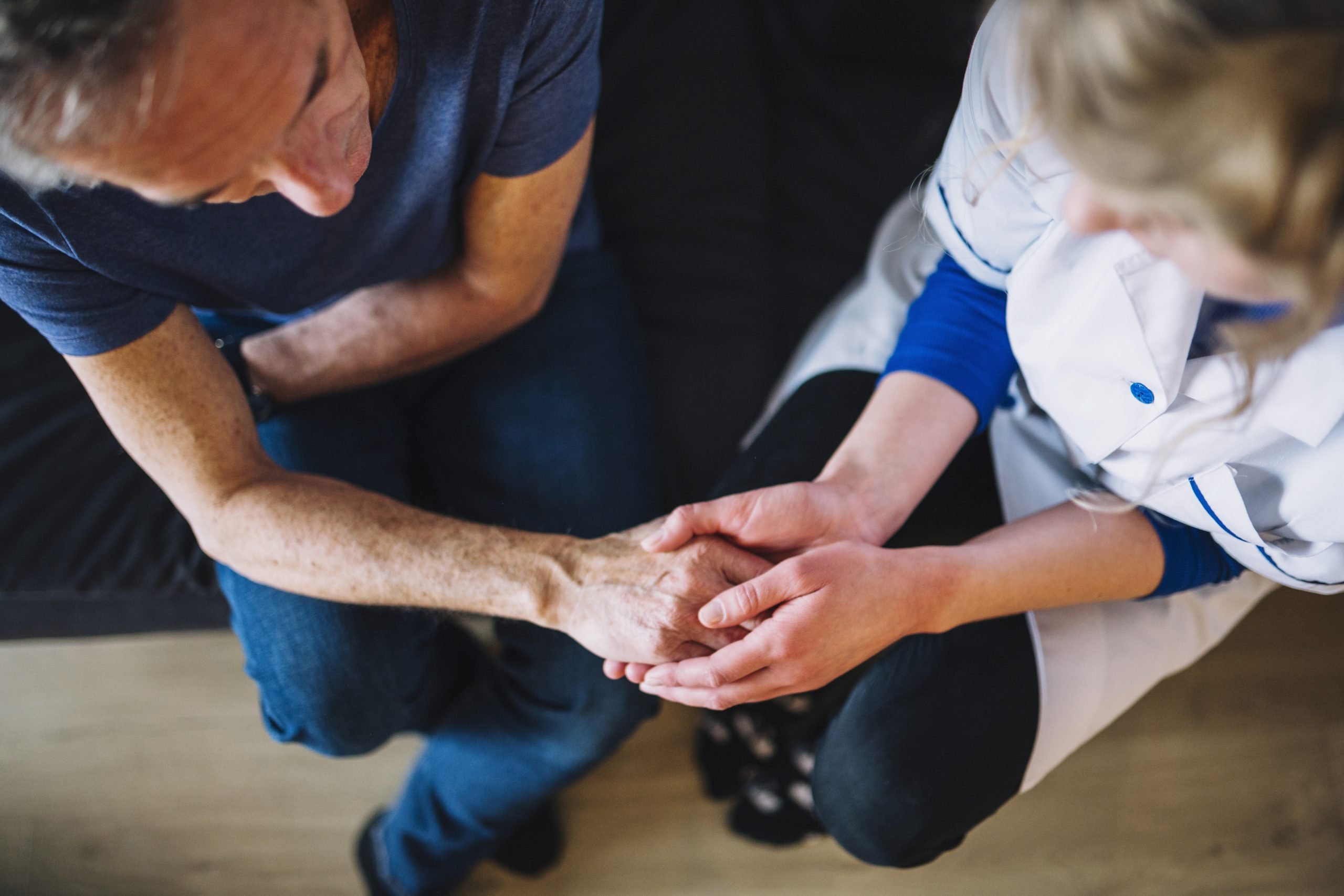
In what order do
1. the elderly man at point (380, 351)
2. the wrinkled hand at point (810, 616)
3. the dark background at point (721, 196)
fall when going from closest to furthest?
1. the elderly man at point (380, 351)
2. the wrinkled hand at point (810, 616)
3. the dark background at point (721, 196)

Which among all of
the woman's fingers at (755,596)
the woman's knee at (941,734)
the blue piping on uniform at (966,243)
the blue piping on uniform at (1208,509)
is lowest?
the woman's knee at (941,734)

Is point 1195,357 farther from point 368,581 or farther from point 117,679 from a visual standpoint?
point 117,679

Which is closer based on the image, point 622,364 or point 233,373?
point 233,373

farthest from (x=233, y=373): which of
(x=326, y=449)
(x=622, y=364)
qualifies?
(x=622, y=364)

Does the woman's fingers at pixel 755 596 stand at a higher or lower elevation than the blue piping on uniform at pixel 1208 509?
lower

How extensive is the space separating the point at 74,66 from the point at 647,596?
626 millimetres

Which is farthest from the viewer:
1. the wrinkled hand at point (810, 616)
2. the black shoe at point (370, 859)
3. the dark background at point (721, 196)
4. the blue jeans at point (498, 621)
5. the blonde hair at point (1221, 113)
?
the black shoe at point (370, 859)

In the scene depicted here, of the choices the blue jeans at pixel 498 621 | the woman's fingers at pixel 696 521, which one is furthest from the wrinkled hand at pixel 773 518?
the blue jeans at pixel 498 621

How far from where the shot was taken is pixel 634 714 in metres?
1.12

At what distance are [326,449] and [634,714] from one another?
0.53 meters

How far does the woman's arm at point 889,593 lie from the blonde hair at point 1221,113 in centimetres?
42

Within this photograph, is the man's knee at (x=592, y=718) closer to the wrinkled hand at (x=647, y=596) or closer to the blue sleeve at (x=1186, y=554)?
the wrinkled hand at (x=647, y=596)

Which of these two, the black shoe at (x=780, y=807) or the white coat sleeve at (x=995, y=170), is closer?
the white coat sleeve at (x=995, y=170)

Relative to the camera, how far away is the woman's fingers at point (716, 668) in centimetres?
81
